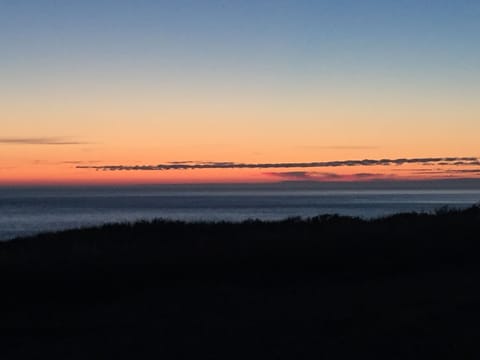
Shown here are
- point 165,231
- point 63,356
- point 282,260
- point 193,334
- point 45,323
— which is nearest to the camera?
point 63,356

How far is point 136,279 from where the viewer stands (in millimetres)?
13922

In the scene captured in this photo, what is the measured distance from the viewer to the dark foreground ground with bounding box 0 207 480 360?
920 centimetres

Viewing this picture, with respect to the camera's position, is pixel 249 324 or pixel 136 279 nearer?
pixel 249 324

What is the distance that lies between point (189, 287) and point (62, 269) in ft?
8.41

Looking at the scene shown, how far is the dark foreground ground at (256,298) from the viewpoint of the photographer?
9203 mm

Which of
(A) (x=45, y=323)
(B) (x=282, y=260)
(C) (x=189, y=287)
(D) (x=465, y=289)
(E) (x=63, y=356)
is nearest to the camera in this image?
(E) (x=63, y=356)

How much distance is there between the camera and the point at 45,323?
10914 millimetres

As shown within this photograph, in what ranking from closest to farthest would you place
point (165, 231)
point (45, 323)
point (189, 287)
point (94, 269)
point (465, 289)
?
point (45, 323), point (465, 289), point (189, 287), point (94, 269), point (165, 231)

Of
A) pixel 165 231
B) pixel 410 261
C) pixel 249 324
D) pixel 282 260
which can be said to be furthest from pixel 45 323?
pixel 165 231

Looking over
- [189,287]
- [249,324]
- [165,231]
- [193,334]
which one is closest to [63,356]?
[193,334]

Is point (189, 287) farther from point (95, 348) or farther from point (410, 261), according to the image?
point (410, 261)

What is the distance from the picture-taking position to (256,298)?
12.3 metres

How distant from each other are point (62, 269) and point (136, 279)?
Answer: 142 cm

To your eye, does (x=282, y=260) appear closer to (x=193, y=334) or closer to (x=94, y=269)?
(x=94, y=269)
